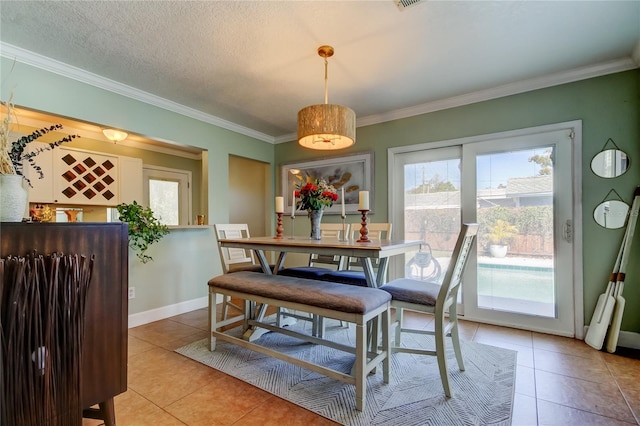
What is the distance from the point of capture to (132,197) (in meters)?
4.20

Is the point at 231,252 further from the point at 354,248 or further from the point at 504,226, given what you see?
the point at 504,226

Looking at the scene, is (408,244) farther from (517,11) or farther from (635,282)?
(635,282)

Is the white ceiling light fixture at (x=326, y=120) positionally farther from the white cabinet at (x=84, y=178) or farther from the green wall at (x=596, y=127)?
the white cabinet at (x=84, y=178)

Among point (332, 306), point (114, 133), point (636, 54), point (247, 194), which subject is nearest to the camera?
point (332, 306)

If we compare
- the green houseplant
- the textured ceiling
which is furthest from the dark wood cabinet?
the green houseplant

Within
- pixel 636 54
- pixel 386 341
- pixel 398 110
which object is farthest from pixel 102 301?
pixel 636 54

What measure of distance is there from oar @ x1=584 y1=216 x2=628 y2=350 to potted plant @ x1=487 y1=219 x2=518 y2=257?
0.75 m

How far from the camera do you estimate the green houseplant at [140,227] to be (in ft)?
8.91

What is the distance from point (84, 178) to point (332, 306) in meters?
3.94

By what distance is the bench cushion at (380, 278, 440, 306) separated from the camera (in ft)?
5.75

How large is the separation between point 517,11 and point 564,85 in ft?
4.23

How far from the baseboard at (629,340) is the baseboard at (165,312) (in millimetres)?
4182

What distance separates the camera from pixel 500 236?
2.92 m

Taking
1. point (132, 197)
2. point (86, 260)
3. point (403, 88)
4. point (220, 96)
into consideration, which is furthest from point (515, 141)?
point (132, 197)
